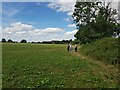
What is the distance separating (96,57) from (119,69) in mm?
9633

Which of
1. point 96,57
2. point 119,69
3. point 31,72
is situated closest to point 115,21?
point 96,57

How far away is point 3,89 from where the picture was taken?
15.1 meters

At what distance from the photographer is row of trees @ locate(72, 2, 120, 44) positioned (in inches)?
2263

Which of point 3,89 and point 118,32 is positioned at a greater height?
point 118,32

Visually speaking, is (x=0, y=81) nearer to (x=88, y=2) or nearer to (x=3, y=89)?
(x=3, y=89)

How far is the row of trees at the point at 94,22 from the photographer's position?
5747cm

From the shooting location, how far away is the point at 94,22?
5991 cm

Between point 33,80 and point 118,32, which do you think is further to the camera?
point 118,32

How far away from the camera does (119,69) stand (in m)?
24.3

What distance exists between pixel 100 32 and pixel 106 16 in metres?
6.59

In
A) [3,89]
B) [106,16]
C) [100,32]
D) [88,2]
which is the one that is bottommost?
[3,89]

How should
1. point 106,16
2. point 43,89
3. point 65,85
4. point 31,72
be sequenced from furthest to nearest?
point 106,16
point 31,72
point 65,85
point 43,89

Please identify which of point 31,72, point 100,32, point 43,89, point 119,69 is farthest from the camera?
point 100,32

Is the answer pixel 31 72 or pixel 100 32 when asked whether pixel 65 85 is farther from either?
pixel 100 32
